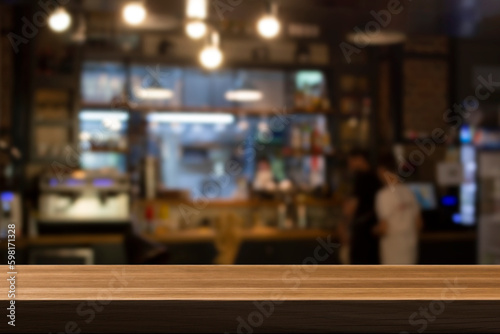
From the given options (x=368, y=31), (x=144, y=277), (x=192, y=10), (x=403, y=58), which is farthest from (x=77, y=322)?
(x=403, y=58)

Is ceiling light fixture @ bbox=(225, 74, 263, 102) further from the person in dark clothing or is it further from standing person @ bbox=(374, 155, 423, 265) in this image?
standing person @ bbox=(374, 155, 423, 265)

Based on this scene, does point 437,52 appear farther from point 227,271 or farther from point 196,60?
point 227,271

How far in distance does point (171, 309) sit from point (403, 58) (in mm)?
7515

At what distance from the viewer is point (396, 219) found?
17.5ft

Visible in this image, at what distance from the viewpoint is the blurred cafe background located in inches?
264

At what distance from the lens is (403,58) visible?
795 centimetres
